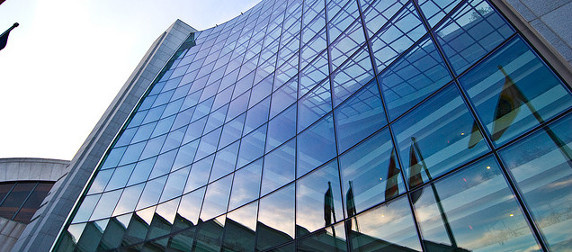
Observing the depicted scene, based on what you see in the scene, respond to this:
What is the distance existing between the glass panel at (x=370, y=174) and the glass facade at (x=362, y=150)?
1.5 inches

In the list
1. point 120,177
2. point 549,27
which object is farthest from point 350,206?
point 120,177

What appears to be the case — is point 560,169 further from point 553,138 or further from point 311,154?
point 311,154

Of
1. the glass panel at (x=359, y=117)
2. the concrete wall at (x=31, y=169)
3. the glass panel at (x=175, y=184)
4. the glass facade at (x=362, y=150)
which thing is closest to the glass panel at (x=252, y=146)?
the glass facade at (x=362, y=150)

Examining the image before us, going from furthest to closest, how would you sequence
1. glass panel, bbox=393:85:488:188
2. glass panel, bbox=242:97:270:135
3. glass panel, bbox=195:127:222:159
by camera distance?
glass panel, bbox=195:127:222:159
glass panel, bbox=242:97:270:135
glass panel, bbox=393:85:488:188

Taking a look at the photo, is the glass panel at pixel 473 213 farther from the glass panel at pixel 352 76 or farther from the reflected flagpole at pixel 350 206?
the glass panel at pixel 352 76

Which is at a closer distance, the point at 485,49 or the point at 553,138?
the point at 553,138

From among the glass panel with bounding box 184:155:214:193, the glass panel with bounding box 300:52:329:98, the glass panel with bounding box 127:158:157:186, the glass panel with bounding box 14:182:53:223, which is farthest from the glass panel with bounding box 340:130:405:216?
the glass panel with bounding box 14:182:53:223

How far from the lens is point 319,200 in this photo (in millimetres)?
10078

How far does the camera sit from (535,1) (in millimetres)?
6758

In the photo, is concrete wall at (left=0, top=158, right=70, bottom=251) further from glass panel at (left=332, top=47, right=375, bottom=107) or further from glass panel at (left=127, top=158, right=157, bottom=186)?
glass panel at (left=332, top=47, right=375, bottom=107)

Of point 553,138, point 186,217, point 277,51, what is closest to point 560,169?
point 553,138

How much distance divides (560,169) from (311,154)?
6998 mm

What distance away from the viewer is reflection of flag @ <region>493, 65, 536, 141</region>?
20.7 ft

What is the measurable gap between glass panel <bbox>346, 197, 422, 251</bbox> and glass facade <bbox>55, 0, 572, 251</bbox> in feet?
0.11
